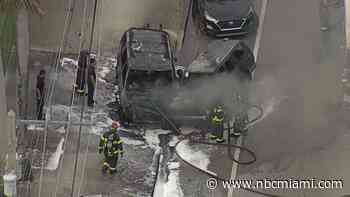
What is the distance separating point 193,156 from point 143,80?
244 cm

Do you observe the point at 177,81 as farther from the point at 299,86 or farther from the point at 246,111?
the point at 299,86

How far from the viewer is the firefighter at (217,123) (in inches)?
714

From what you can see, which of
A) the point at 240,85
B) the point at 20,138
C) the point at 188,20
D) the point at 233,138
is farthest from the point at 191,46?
the point at 20,138

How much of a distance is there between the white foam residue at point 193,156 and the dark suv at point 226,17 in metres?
5.24

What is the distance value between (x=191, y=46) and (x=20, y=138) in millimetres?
6988

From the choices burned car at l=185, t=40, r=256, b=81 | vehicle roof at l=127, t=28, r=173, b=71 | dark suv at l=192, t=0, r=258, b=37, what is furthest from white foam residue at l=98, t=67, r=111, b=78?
dark suv at l=192, t=0, r=258, b=37

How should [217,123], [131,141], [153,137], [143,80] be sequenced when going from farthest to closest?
[143,80], [153,137], [131,141], [217,123]

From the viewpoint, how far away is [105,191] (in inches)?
641

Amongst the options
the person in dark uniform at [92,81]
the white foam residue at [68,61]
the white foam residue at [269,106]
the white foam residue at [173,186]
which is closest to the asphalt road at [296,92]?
the white foam residue at [269,106]

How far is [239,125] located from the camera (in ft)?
60.8

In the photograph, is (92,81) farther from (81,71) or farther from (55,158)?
(55,158)

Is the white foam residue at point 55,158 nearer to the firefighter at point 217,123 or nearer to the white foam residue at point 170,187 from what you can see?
Result: the white foam residue at point 170,187

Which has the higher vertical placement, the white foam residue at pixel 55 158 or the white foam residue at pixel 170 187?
the white foam residue at pixel 55 158

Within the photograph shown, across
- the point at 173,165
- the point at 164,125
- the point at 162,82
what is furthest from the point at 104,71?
the point at 173,165
